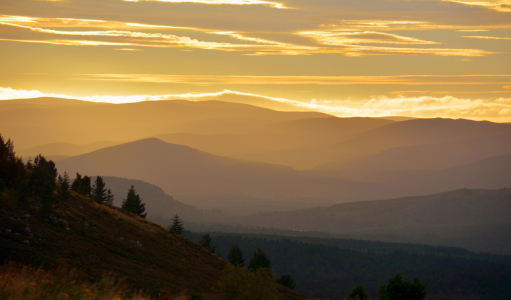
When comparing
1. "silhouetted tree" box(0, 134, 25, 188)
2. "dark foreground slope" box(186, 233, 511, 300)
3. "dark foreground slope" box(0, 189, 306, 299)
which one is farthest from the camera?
"dark foreground slope" box(186, 233, 511, 300)

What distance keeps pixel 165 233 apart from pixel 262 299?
29242 millimetres

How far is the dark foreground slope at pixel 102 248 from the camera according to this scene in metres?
33.6

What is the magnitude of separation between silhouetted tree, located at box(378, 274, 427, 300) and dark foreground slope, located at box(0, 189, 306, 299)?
35.3ft

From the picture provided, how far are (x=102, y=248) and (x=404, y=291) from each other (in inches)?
1191

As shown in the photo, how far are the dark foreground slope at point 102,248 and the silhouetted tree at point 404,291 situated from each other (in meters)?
10.8

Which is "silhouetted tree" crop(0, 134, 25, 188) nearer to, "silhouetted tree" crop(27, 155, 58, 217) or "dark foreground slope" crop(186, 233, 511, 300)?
"silhouetted tree" crop(27, 155, 58, 217)

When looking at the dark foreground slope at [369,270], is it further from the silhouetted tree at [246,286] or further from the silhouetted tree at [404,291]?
the silhouetted tree at [246,286]

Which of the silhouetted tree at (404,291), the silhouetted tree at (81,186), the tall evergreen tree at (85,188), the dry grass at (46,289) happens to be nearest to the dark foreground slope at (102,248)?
the silhouetted tree at (81,186)

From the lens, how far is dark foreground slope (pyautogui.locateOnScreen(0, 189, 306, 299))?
33.6 metres

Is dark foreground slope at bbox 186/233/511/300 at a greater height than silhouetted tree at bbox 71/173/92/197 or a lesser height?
lesser

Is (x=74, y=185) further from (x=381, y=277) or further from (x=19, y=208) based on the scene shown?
(x=381, y=277)

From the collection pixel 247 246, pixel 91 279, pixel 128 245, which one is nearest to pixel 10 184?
pixel 128 245

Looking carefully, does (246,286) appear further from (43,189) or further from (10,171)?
(10,171)

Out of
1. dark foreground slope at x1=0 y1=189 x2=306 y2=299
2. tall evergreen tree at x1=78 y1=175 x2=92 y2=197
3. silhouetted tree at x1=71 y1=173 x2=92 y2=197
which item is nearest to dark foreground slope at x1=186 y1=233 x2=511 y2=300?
tall evergreen tree at x1=78 y1=175 x2=92 y2=197
